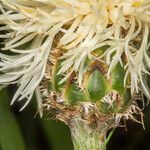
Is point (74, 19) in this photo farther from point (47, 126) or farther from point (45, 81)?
point (47, 126)

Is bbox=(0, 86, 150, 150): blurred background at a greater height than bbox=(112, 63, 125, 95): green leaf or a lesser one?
lesser

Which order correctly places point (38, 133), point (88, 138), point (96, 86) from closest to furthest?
point (96, 86)
point (88, 138)
point (38, 133)

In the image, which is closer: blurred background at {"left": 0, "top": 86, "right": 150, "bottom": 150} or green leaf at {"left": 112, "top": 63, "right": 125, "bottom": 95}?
green leaf at {"left": 112, "top": 63, "right": 125, "bottom": 95}

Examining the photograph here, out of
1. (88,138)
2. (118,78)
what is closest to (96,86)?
(118,78)

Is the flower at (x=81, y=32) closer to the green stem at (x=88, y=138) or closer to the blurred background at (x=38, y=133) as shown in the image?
the green stem at (x=88, y=138)

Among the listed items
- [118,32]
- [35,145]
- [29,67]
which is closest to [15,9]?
[29,67]

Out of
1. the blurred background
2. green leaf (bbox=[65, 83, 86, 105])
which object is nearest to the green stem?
green leaf (bbox=[65, 83, 86, 105])

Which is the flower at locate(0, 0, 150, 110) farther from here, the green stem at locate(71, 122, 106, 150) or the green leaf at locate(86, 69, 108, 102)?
the green stem at locate(71, 122, 106, 150)

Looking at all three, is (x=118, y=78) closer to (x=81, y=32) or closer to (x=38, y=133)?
(x=81, y=32)
